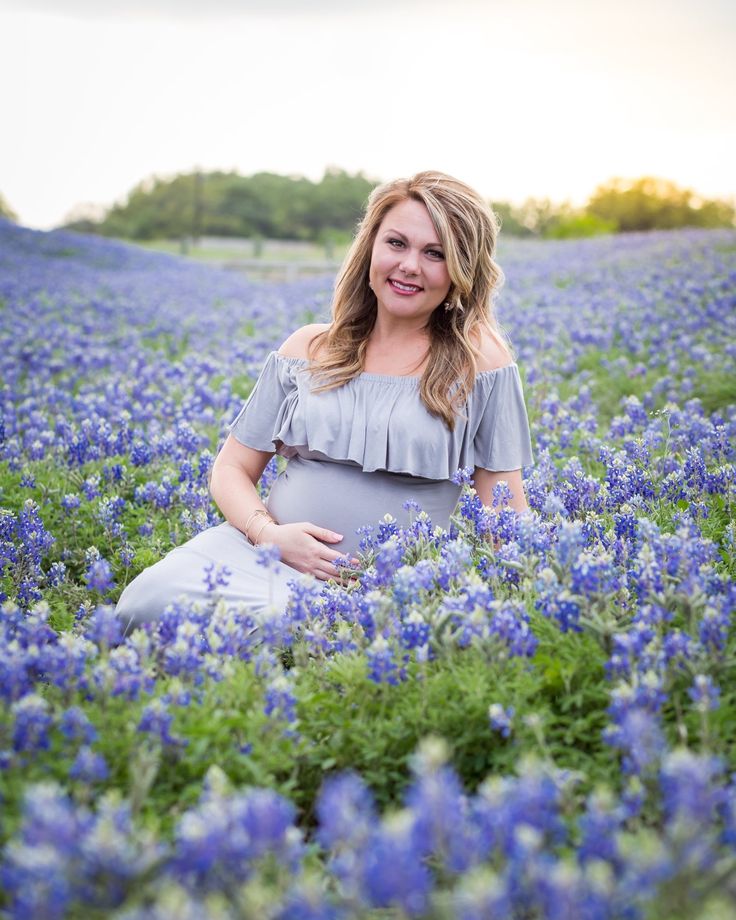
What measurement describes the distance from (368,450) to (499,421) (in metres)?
0.67

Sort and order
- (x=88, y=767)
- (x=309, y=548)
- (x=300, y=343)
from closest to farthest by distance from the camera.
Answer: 1. (x=88, y=767)
2. (x=309, y=548)
3. (x=300, y=343)

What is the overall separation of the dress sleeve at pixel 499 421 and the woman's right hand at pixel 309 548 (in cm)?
86

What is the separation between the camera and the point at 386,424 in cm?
428

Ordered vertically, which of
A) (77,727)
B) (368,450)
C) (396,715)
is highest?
(368,450)

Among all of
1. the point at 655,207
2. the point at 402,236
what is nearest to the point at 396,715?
the point at 402,236

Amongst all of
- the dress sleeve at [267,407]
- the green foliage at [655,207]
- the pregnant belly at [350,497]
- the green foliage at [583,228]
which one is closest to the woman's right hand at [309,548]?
the pregnant belly at [350,497]

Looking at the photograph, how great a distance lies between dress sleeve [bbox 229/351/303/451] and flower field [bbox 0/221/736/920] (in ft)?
1.95

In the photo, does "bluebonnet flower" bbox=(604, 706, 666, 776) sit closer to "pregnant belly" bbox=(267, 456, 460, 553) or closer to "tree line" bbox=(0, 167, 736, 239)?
"pregnant belly" bbox=(267, 456, 460, 553)

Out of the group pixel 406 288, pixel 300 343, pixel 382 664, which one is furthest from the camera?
pixel 300 343

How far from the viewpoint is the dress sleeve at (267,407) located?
4.63 metres

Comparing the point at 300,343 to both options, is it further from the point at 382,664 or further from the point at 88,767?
the point at 88,767

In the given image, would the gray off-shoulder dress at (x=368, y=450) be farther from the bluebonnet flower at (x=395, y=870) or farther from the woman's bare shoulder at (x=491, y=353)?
the bluebonnet flower at (x=395, y=870)

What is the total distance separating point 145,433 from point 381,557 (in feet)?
12.9

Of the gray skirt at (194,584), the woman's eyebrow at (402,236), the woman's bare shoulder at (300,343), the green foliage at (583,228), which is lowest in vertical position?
the gray skirt at (194,584)
